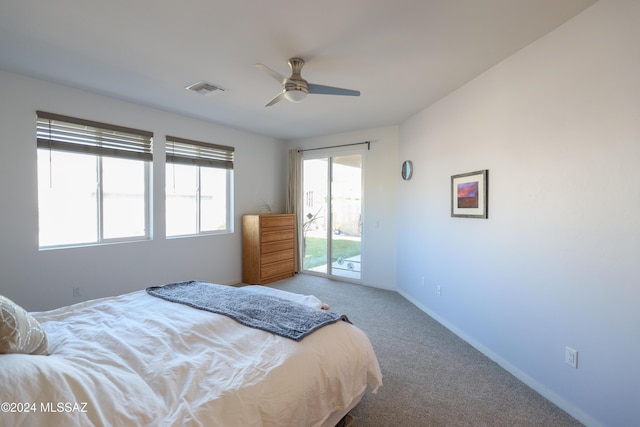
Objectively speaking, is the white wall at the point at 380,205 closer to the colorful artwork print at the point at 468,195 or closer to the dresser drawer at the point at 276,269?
the dresser drawer at the point at 276,269

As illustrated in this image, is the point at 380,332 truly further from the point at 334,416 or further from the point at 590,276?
the point at 590,276

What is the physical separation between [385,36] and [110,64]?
2462 millimetres

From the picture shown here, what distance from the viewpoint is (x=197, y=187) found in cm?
448

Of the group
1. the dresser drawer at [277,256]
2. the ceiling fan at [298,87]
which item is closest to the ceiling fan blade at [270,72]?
the ceiling fan at [298,87]

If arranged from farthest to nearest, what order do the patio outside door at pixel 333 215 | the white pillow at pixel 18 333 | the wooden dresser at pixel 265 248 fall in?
1. the patio outside door at pixel 333 215
2. the wooden dresser at pixel 265 248
3. the white pillow at pixel 18 333

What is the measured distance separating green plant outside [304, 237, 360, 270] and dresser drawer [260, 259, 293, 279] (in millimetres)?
455

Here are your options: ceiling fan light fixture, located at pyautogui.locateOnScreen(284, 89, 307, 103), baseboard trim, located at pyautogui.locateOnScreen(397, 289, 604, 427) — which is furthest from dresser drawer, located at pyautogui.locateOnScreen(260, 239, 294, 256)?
ceiling fan light fixture, located at pyautogui.locateOnScreen(284, 89, 307, 103)

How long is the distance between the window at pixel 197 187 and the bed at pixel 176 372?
244 cm

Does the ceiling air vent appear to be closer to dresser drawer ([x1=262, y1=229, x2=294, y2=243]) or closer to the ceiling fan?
the ceiling fan

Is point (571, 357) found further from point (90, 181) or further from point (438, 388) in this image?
point (90, 181)

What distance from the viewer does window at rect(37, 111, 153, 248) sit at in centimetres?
306

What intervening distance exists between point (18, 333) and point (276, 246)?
3.96m

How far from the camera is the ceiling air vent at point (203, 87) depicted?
9.80 ft

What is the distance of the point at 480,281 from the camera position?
2.72 m
